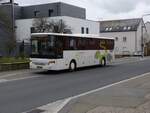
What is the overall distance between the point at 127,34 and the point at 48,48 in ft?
229

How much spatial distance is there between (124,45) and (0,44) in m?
39.8

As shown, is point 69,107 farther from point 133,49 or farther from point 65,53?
point 133,49

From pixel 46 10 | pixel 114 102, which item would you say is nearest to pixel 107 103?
pixel 114 102

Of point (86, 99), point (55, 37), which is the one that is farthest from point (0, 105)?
point (55, 37)

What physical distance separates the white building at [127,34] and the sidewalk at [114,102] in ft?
245

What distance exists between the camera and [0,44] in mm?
63531

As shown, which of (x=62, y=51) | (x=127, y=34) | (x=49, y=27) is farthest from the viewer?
(x=127, y=34)

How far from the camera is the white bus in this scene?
25.7 metres

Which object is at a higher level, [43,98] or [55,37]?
[55,37]

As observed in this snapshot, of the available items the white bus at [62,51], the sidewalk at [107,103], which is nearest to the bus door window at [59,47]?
the white bus at [62,51]

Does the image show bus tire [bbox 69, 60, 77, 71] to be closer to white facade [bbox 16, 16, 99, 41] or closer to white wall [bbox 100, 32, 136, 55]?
white facade [bbox 16, 16, 99, 41]

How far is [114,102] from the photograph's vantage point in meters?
12.6

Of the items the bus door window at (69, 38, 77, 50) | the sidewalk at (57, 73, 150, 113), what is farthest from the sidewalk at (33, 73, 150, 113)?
the bus door window at (69, 38, 77, 50)

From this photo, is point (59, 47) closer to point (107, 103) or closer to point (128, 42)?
point (107, 103)
